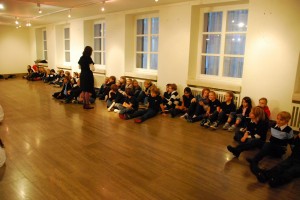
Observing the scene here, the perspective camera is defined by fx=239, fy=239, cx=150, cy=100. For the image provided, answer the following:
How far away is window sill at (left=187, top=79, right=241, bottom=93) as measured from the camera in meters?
5.06

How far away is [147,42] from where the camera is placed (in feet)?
23.5

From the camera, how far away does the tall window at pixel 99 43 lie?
28.6 feet

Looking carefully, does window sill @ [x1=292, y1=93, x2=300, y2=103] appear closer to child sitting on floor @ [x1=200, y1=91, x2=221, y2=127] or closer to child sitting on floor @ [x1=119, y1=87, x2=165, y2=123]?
child sitting on floor @ [x1=200, y1=91, x2=221, y2=127]

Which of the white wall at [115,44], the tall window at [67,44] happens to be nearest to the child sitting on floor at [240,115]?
the white wall at [115,44]

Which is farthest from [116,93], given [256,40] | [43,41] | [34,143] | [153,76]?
[43,41]

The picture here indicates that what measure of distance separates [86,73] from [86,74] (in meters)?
0.02

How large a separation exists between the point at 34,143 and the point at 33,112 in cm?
211

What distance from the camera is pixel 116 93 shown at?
20.2 feet

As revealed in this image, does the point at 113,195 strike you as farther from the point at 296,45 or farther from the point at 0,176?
the point at 296,45

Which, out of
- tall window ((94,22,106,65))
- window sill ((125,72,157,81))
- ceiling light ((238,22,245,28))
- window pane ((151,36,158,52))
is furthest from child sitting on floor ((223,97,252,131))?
tall window ((94,22,106,65))

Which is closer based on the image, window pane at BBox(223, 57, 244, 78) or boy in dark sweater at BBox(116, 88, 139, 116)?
boy in dark sweater at BBox(116, 88, 139, 116)

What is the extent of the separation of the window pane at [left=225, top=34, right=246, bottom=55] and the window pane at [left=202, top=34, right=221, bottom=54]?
0.22 metres

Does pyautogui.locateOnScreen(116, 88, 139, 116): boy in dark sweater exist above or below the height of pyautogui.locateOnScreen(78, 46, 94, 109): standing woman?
below

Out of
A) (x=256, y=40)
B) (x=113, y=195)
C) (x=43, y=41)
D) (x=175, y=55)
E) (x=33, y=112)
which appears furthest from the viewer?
(x=43, y=41)
